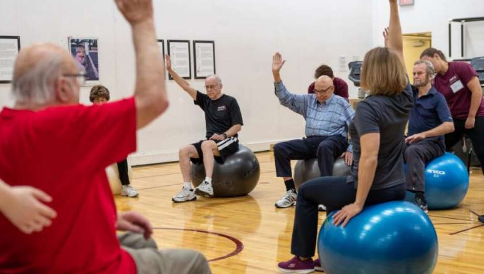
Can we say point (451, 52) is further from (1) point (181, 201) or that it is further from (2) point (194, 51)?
(1) point (181, 201)

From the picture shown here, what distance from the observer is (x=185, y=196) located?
6.93m

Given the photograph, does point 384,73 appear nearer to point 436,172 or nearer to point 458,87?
point 436,172

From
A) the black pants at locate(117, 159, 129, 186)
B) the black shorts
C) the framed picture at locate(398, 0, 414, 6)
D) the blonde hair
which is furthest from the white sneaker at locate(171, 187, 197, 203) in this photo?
the framed picture at locate(398, 0, 414, 6)

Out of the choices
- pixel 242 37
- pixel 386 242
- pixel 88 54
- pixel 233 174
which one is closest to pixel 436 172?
pixel 233 174

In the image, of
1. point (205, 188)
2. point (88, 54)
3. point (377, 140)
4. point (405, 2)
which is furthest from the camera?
point (405, 2)

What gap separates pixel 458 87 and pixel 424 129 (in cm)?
61

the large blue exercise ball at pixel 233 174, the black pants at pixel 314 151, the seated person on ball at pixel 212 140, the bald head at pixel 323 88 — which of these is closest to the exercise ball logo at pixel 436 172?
the black pants at pixel 314 151

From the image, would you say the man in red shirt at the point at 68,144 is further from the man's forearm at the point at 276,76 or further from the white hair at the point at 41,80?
the man's forearm at the point at 276,76

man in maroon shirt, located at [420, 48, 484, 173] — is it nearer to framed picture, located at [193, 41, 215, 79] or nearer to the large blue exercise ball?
the large blue exercise ball

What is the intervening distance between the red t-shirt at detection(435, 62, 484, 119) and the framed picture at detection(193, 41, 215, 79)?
201 inches

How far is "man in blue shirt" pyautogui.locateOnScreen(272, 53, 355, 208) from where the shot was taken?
20.3 ft

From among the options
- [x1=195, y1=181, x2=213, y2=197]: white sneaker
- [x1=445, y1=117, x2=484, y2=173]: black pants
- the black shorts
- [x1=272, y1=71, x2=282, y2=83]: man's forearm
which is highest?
[x1=272, y1=71, x2=282, y2=83]: man's forearm

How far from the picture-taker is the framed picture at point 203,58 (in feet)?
35.3

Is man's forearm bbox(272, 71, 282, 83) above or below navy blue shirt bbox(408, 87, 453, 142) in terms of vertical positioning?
above
